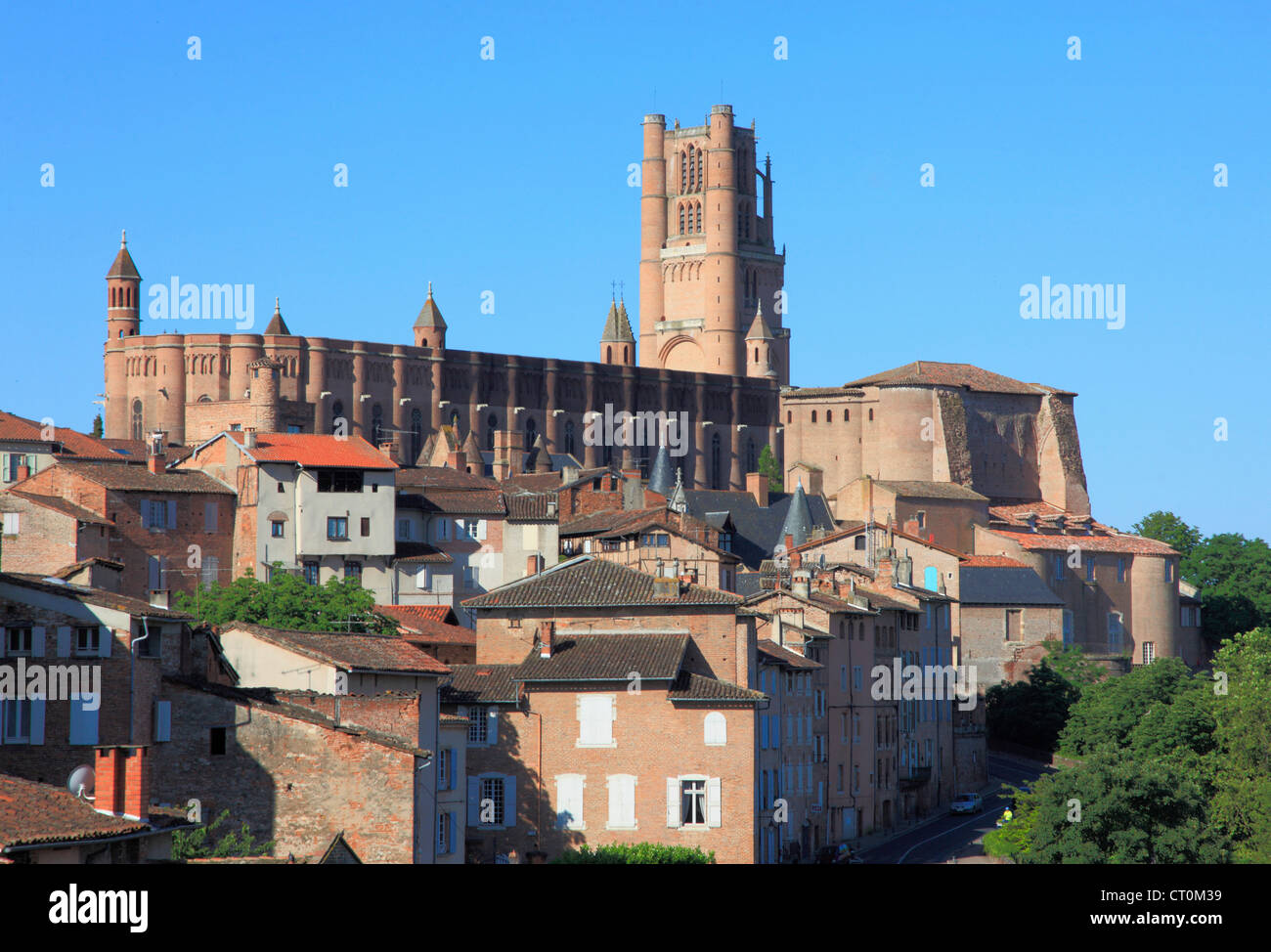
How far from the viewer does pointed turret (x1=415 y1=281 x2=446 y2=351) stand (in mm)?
146750

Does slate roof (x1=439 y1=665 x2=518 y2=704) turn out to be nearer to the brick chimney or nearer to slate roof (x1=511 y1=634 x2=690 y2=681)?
slate roof (x1=511 y1=634 x2=690 y2=681)

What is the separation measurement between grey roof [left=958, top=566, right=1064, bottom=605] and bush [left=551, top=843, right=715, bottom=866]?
5610 cm

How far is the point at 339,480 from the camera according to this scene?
80.4 metres

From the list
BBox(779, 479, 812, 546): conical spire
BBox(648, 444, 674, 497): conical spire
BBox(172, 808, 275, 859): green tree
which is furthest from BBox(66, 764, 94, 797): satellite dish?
BBox(648, 444, 674, 497): conical spire

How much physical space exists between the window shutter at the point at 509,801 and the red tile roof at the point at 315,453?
109ft

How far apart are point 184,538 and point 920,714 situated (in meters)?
29.0

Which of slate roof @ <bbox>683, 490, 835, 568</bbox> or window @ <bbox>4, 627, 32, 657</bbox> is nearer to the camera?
window @ <bbox>4, 627, 32, 657</bbox>

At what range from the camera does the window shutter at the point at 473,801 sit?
152ft

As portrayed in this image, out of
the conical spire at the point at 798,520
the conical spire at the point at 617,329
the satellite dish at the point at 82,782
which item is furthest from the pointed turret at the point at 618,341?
the satellite dish at the point at 82,782

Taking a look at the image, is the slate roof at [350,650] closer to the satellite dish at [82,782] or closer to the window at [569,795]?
the window at [569,795]

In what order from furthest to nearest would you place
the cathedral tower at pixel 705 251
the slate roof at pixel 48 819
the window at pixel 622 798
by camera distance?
the cathedral tower at pixel 705 251 → the window at pixel 622 798 → the slate roof at pixel 48 819

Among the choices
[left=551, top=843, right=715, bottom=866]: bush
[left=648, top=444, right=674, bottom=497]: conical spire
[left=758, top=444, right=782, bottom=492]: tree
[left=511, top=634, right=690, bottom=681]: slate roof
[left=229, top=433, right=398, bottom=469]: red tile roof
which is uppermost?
[left=758, top=444, right=782, bottom=492]: tree
